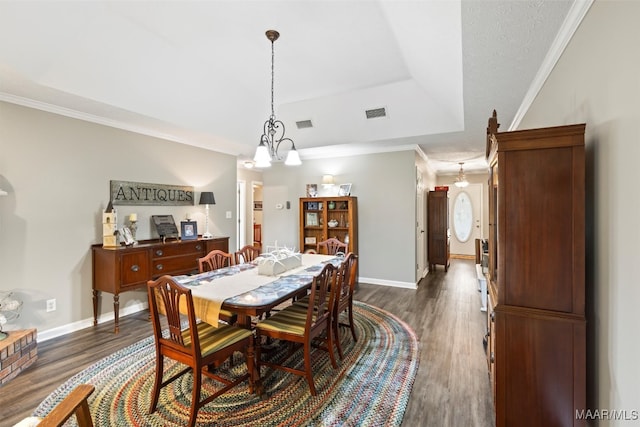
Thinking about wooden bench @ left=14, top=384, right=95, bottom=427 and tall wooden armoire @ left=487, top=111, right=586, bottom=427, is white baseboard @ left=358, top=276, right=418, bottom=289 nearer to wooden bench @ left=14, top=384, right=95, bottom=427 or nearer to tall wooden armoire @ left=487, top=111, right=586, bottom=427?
tall wooden armoire @ left=487, top=111, right=586, bottom=427

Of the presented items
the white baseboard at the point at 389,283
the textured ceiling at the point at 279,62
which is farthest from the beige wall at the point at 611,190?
the white baseboard at the point at 389,283

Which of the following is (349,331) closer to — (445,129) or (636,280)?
(636,280)

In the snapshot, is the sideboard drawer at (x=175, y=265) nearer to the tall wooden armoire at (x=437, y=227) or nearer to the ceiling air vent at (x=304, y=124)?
the ceiling air vent at (x=304, y=124)

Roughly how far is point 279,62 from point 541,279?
3.13 m

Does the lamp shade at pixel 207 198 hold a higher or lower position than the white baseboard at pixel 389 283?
higher

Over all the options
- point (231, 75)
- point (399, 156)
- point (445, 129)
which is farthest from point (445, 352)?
point (231, 75)

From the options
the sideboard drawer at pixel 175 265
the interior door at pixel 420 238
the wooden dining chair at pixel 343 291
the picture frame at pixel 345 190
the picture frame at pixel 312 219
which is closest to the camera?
the wooden dining chair at pixel 343 291

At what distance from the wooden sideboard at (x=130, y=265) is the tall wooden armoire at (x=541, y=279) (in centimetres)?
353

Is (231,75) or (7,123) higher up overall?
(231,75)

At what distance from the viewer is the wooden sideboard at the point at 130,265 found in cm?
323

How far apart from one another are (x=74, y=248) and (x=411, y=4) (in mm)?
4001

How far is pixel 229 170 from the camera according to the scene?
17.4 feet

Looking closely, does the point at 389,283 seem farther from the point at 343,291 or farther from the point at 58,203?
the point at 58,203

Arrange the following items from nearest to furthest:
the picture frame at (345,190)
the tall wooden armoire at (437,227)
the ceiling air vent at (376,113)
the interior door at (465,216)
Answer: the ceiling air vent at (376,113), the picture frame at (345,190), the tall wooden armoire at (437,227), the interior door at (465,216)
